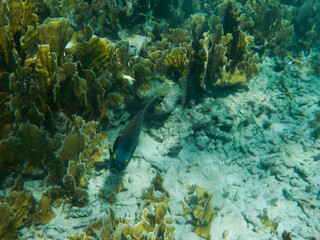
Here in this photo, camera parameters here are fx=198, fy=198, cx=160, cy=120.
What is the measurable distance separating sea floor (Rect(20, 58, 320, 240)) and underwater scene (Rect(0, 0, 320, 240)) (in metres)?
0.02

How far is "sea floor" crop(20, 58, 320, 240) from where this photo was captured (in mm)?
2816

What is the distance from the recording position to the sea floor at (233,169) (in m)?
2.82

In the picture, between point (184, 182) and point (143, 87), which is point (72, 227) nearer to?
point (184, 182)

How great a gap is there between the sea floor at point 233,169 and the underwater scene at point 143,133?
0.06ft

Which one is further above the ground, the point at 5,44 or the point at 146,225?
the point at 5,44

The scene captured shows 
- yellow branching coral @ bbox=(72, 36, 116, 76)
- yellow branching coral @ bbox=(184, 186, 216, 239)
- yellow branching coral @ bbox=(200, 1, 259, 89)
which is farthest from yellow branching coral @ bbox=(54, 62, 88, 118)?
yellow branching coral @ bbox=(184, 186, 216, 239)

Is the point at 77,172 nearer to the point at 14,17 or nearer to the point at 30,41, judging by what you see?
the point at 30,41

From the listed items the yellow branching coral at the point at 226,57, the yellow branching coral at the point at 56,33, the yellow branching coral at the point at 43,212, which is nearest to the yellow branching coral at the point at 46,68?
the yellow branching coral at the point at 56,33

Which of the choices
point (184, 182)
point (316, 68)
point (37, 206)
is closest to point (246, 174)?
point (184, 182)

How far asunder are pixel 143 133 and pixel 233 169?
5.83 ft

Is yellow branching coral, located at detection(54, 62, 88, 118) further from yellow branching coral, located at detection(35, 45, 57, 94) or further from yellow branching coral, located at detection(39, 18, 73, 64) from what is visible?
yellow branching coral, located at detection(39, 18, 73, 64)

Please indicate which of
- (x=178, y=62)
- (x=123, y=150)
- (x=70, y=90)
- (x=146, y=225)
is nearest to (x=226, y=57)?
(x=178, y=62)

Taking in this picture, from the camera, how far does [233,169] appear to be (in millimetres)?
3617

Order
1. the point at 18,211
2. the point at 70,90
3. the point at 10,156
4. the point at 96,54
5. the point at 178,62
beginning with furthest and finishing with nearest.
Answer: the point at 178,62
the point at 96,54
the point at 70,90
the point at 10,156
the point at 18,211
